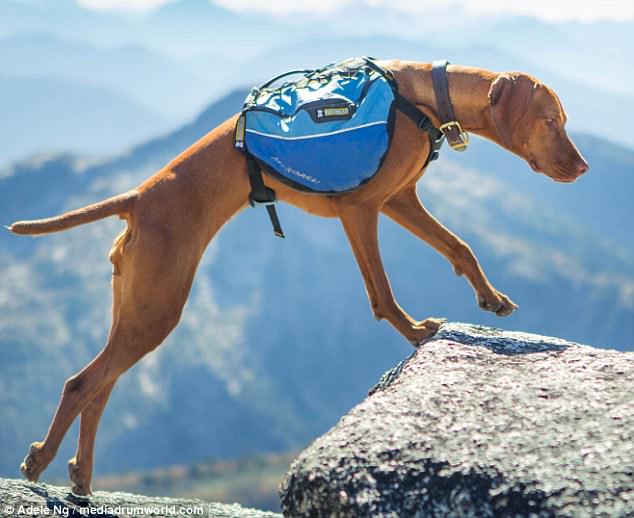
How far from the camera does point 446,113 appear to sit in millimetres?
8664

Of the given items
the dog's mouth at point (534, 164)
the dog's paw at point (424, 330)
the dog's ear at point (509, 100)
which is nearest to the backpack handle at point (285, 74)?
the dog's ear at point (509, 100)

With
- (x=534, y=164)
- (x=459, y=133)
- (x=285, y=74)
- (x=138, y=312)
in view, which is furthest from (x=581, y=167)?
(x=138, y=312)

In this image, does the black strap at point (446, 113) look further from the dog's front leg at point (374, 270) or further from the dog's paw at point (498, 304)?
the dog's paw at point (498, 304)

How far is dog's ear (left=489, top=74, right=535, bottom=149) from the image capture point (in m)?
8.33

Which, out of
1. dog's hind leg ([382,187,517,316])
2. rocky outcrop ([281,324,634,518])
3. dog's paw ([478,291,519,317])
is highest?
dog's hind leg ([382,187,517,316])

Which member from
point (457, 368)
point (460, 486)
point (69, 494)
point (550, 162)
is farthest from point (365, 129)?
point (69, 494)

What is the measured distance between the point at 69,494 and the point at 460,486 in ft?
13.6

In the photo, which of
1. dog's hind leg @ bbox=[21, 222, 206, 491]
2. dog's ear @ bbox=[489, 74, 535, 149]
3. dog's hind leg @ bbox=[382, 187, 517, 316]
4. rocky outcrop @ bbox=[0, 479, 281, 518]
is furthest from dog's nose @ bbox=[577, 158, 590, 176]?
rocky outcrop @ bbox=[0, 479, 281, 518]

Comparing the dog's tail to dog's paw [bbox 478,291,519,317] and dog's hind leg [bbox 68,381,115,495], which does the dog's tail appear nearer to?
dog's hind leg [bbox 68,381,115,495]

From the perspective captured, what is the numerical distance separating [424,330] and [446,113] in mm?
2029

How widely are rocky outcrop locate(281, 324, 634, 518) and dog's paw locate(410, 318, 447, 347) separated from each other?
115 cm

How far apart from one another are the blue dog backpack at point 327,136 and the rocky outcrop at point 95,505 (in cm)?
303

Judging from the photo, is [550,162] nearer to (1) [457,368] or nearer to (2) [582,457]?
(1) [457,368]

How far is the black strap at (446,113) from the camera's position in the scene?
28.2 feet
